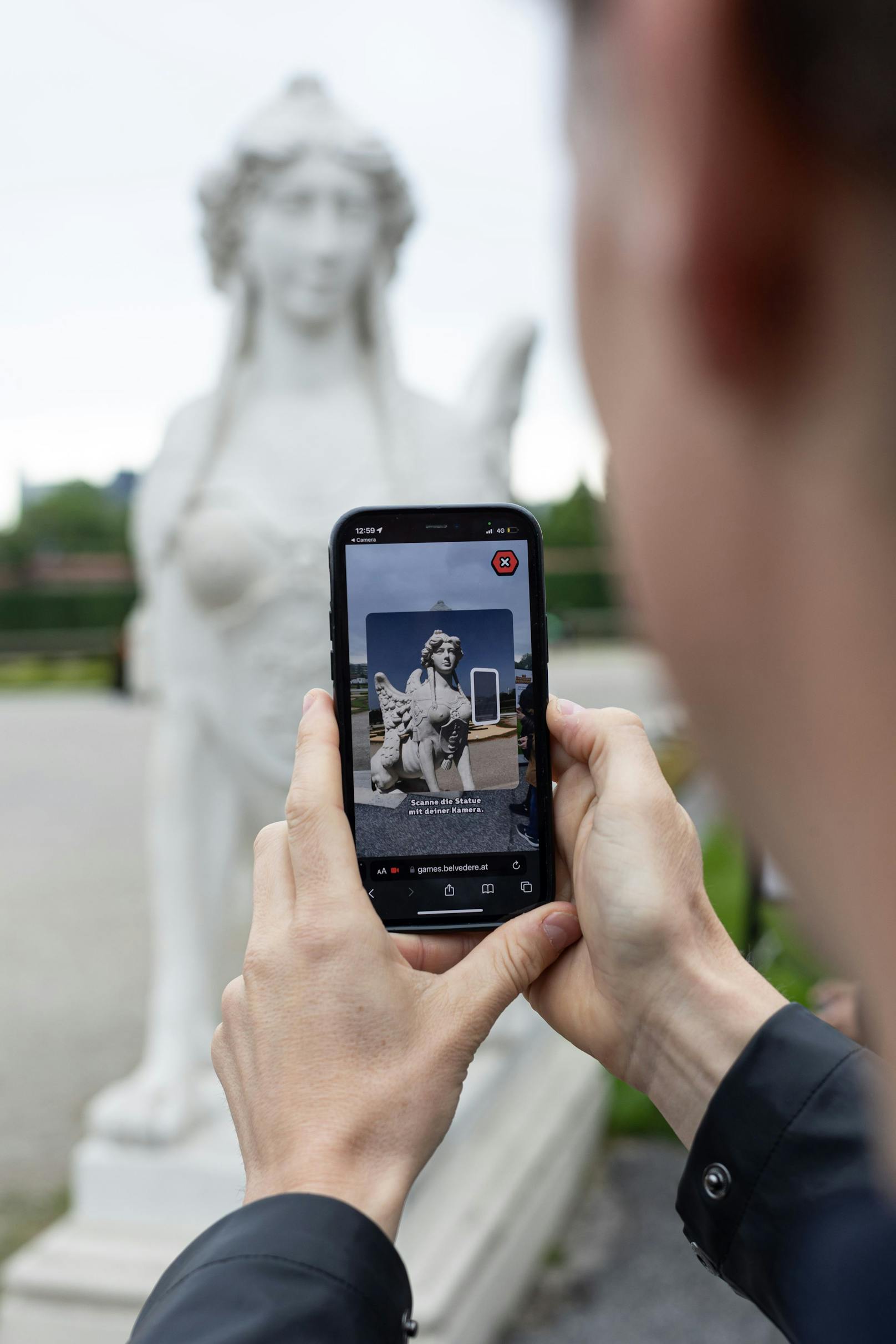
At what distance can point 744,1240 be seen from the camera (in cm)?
98

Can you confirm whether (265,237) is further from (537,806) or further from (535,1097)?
(535,1097)

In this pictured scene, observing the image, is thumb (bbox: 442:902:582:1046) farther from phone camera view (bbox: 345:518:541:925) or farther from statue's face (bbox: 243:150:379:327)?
statue's face (bbox: 243:150:379:327)

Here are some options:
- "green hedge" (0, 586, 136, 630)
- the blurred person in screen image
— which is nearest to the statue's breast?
the blurred person in screen image

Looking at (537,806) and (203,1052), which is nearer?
(537,806)

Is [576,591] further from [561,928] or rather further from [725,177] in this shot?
[725,177]

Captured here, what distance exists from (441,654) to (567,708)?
134 millimetres

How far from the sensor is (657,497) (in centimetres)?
31

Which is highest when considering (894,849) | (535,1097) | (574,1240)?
(894,849)

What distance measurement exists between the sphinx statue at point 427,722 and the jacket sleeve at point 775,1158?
1.25ft

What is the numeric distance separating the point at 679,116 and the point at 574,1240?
380 cm

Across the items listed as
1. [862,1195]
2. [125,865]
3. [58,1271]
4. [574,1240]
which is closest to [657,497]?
[862,1195]

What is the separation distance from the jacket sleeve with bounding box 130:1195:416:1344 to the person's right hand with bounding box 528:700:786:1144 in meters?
0.34

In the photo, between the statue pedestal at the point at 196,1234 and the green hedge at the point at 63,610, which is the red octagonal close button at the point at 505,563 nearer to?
the statue pedestal at the point at 196,1234

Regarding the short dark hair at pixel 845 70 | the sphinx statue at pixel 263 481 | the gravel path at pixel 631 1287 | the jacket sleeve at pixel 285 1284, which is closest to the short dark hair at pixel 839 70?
the short dark hair at pixel 845 70
